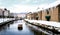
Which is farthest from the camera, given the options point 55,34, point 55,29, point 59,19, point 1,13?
point 1,13

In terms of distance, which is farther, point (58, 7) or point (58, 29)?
point (58, 7)

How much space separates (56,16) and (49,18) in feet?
20.0

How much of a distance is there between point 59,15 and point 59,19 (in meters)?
0.90

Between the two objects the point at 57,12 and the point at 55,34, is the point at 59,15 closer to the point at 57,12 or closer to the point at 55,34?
the point at 57,12

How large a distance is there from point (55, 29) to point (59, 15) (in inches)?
513

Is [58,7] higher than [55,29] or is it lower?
higher

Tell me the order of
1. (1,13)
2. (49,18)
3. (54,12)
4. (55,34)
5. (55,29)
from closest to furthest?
(55,34)
(55,29)
(54,12)
(49,18)
(1,13)

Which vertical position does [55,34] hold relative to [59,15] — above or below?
below

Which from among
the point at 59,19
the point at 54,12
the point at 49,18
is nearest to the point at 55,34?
the point at 59,19

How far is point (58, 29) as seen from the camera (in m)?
19.2

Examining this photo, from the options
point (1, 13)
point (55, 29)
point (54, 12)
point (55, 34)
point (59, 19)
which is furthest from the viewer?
point (1, 13)

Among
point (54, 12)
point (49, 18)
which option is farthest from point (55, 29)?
point (49, 18)

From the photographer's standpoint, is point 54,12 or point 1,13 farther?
point 1,13

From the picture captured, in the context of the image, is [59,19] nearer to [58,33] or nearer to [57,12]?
[57,12]
